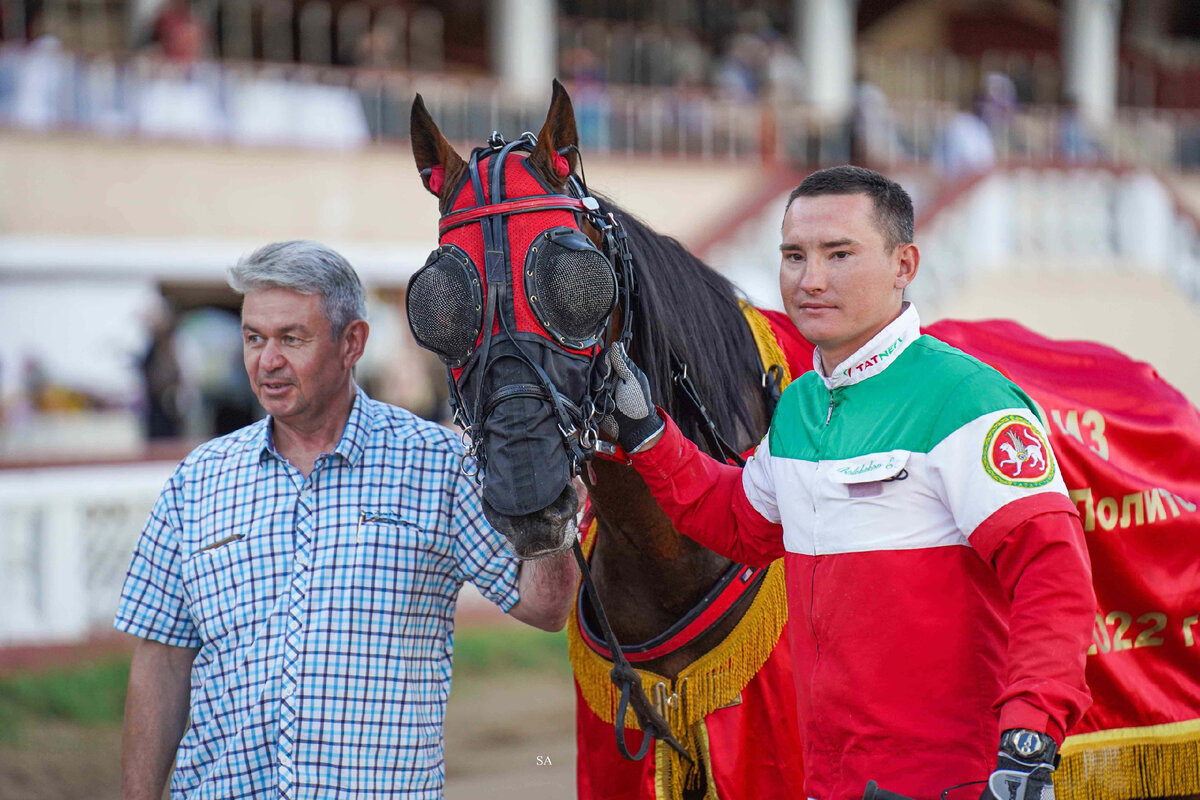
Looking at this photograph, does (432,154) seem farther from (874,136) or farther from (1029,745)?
(874,136)

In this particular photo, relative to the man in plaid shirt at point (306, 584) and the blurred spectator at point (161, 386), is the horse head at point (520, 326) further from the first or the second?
the blurred spectator at point (161, 386)

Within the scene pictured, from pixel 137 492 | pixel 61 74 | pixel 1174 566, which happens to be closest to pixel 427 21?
pixel 61 74

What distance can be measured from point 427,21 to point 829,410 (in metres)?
12.0

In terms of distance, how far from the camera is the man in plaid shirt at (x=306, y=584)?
2430 mm

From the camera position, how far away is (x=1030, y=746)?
5.51 feet

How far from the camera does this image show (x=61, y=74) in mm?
8906

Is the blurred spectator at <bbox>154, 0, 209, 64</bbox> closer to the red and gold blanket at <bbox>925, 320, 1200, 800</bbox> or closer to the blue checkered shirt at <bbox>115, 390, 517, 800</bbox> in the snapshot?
the blue checkered shirt at <bbox>115, 390, 517, 800</bbox>

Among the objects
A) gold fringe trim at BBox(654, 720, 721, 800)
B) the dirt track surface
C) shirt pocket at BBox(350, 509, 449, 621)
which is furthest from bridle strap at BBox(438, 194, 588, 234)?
the dirt track surface

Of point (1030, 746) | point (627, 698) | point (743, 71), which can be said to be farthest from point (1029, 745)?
point (743, 71)

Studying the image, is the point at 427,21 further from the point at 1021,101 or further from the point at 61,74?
the point at 1021,101

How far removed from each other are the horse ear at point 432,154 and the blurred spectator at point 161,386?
7.43m

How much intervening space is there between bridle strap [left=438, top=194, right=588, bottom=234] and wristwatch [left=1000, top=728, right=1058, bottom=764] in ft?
3.86

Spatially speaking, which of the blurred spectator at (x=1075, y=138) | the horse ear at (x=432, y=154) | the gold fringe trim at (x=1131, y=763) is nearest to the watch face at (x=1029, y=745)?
the gold fringe trim at (x=1131, y=763)

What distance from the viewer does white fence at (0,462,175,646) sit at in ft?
21.4
